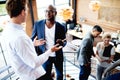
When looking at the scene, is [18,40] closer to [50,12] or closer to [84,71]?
[50,12]

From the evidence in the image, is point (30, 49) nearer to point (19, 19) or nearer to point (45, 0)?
point (19, 19)

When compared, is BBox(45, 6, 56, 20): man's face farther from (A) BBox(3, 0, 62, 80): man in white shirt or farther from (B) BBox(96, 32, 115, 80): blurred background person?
(B) BBox(96, 32, 115, 80): blurred background person

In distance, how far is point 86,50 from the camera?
3.03 metres

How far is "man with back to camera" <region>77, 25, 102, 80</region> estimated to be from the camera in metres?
2.95

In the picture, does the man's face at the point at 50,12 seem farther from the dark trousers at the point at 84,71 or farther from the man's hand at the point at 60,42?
the dark trousers at the point at 84,71

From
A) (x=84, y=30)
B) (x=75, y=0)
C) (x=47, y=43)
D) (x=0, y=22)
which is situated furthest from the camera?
(x=75, y=0)

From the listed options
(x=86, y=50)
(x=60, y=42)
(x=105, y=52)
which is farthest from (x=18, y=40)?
(x=105, y=52)

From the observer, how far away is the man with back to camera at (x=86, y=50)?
9.68 feet

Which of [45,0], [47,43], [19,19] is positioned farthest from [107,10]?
[19,19]

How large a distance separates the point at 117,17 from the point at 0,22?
4.57 m

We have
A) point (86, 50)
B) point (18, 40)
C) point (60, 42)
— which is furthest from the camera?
point (86, 50)

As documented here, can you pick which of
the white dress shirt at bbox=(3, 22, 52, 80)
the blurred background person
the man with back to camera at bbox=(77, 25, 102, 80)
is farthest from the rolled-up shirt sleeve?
the blurred background person

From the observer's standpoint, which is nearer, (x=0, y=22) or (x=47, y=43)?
(x=47, y=43)

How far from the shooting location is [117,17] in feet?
20.9
